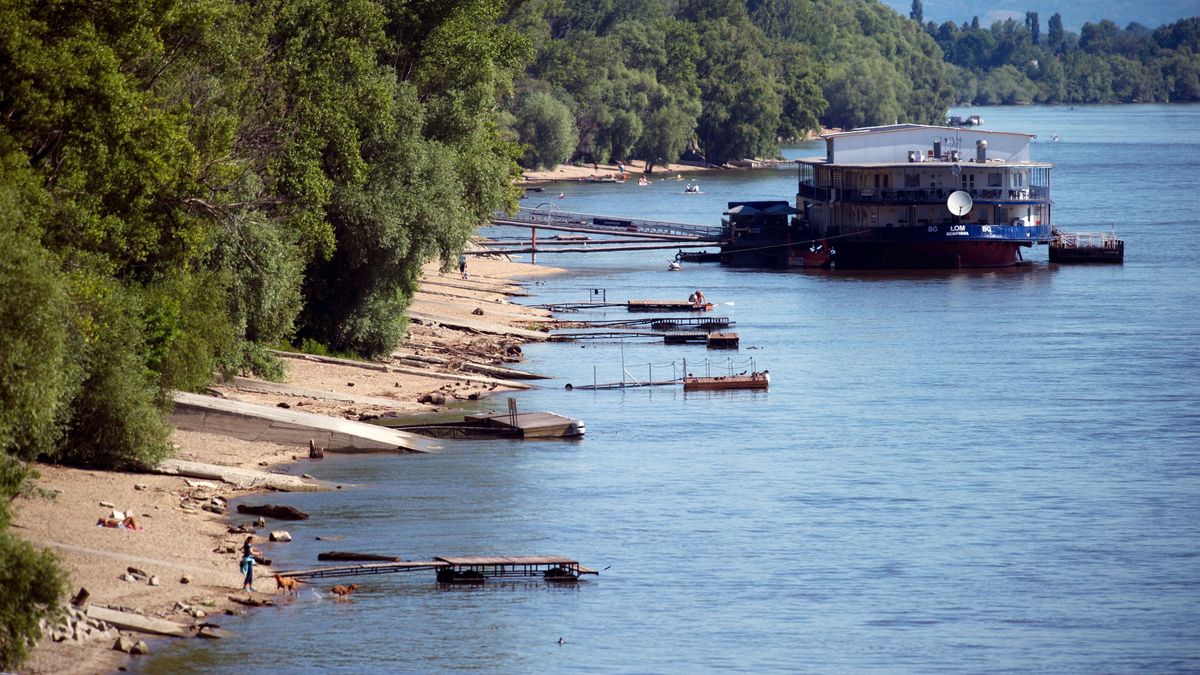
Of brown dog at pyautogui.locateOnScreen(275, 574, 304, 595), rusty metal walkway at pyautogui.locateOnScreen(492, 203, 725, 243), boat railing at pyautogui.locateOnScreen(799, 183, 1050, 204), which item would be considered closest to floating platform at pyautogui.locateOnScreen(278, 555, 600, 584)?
brown dog at pyautogui.locateOnScreen(275, 574, 304, 595)

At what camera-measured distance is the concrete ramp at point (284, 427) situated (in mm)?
47656

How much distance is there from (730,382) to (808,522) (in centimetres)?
2155

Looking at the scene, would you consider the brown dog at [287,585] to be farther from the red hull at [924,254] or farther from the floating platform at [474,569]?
the red hull at [924,254]

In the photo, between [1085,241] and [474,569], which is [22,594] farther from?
[1085,241]

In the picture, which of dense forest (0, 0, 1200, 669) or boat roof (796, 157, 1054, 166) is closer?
dense forest (0, 0, 1200, 669)

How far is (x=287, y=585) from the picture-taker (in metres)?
35.6

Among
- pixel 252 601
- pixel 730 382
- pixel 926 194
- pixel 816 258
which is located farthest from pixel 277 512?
pixel 816 258

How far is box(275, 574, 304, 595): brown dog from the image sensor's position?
35500 millimetres

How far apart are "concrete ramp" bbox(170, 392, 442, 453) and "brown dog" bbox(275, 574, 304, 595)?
12.8m

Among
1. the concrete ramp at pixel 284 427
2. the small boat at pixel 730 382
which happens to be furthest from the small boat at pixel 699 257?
the concrete ramp at pixel 284 427

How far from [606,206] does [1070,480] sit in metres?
108

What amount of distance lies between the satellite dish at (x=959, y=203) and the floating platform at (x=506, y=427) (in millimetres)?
61018

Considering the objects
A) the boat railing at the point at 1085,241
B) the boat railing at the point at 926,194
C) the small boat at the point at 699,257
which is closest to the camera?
the boat railing at the point at 926,194

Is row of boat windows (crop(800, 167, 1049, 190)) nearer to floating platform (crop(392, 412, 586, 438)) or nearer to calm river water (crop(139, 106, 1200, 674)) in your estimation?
calm river water (crop(139, 106, 1200, 674))
